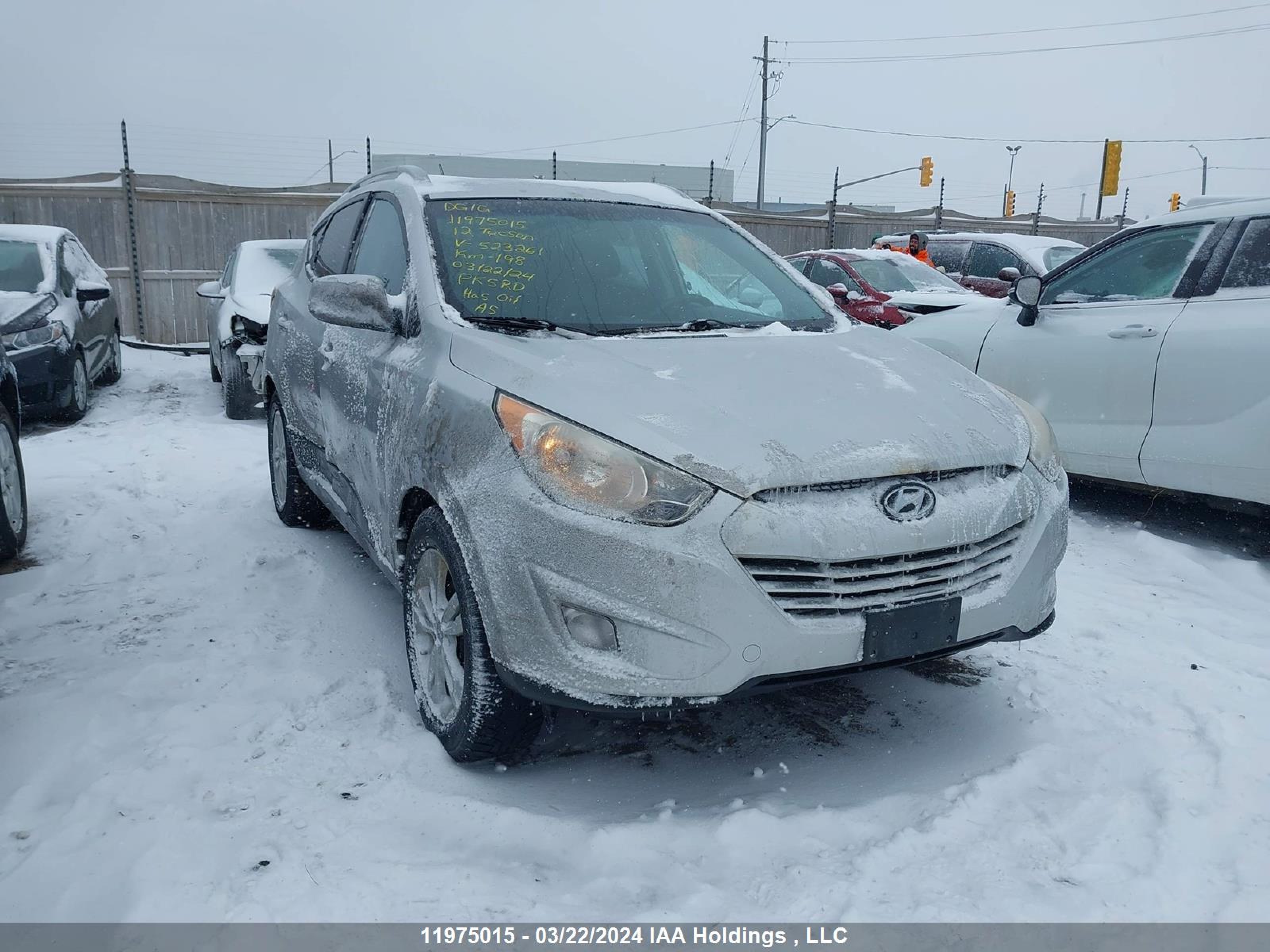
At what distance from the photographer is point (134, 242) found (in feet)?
48.6

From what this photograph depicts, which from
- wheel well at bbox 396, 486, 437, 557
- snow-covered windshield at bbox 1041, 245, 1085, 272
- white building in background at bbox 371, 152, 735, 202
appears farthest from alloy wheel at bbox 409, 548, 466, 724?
white building in background at bbox 371, 152, 735, 202

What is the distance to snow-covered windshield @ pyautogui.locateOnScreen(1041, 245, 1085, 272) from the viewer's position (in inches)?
455

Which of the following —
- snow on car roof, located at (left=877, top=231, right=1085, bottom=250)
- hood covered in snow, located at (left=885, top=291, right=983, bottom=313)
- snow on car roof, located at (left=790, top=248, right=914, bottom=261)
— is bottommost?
Answer: hood covered in snow, located at (left=885, top=291, right=983, bottom=313)

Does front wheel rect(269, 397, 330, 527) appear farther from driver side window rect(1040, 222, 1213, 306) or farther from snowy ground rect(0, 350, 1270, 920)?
driver side window rect(1040, 222, 1213, 306)

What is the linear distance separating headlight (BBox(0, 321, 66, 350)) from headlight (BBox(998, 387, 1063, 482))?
734 centimetres

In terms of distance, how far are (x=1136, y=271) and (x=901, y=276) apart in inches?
207

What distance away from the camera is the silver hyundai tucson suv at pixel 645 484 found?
2.44m

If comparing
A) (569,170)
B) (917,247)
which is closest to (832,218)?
(917,247)

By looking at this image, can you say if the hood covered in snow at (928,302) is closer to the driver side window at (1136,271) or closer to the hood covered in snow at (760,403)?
the driver side window at (1136,271)

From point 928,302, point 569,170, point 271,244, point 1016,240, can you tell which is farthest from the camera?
point 569,170

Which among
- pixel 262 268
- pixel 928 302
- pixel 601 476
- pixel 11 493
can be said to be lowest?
pixel 11 493

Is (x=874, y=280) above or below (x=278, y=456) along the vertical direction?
above

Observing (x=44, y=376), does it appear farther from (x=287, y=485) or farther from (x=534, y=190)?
(x=534, y=190)

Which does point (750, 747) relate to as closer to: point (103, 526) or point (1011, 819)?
point (1011, 819)
